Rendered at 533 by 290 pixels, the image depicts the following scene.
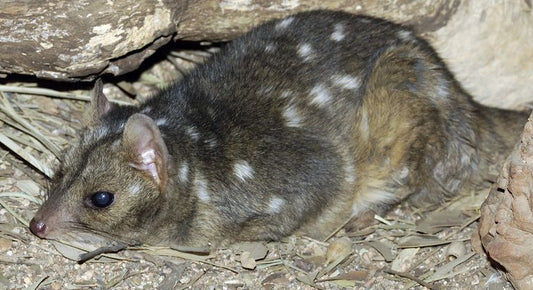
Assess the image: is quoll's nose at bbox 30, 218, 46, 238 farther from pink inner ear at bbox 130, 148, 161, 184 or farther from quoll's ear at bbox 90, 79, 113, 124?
quoll's ear at bbox 90, 79, 113, 124

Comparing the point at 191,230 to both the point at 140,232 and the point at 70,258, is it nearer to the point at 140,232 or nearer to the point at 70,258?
the point at 140,232

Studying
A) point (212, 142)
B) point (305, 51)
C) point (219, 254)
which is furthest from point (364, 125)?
point (219, 254)

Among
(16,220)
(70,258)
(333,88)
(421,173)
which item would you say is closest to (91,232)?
(70,258)

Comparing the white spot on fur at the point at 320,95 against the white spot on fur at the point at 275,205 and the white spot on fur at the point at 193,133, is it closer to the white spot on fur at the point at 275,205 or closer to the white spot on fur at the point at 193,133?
the white spot on fur at the point at 275,205

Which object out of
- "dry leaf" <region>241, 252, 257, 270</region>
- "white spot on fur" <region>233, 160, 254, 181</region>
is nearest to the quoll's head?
"white spot on fur" <region>233, 160, 254, 181</region>

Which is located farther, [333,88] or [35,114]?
[35,114]
